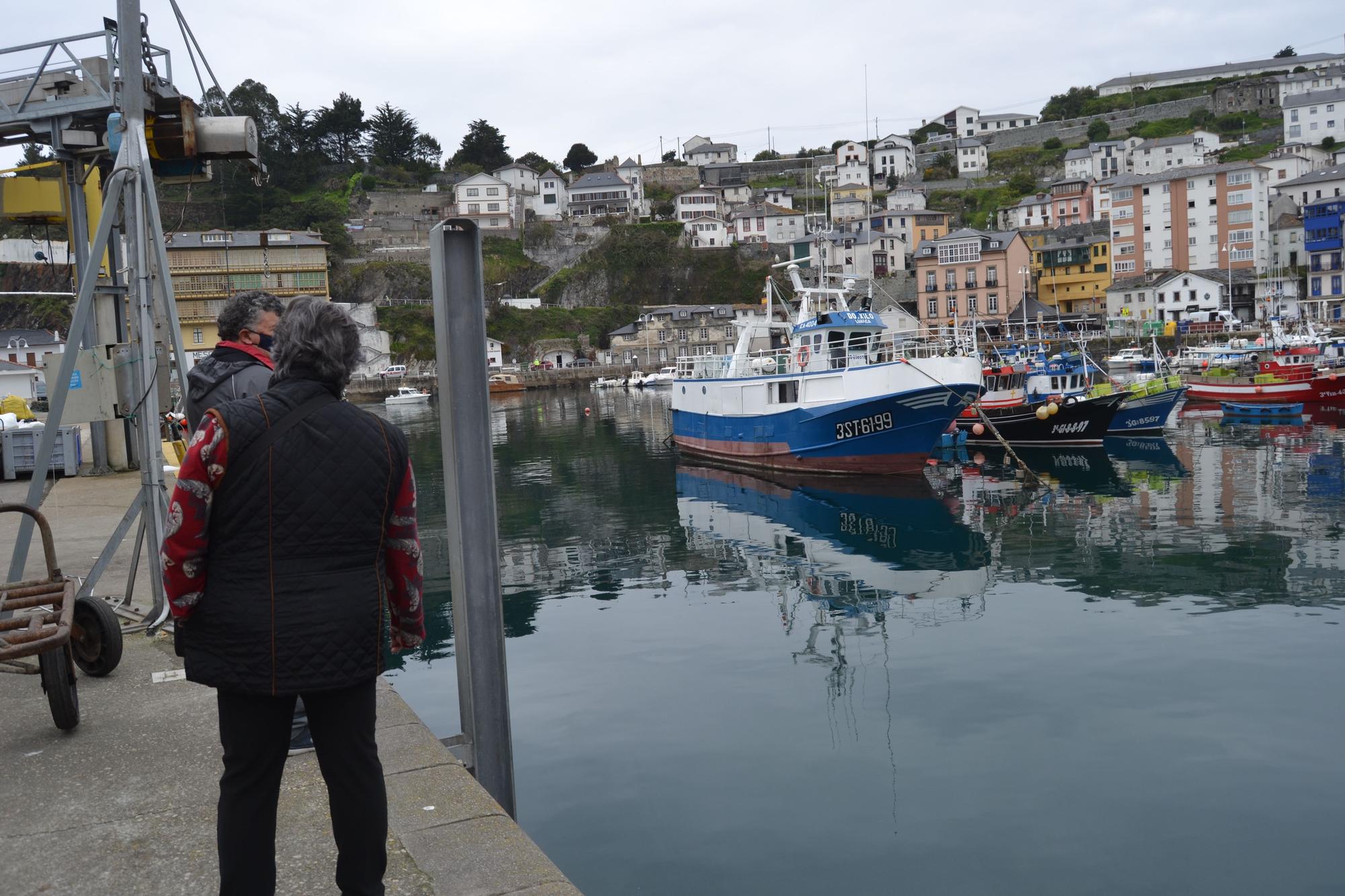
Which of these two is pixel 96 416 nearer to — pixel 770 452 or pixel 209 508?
pixel 209 508

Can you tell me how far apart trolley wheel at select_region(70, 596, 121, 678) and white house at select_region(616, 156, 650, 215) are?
109761 mm

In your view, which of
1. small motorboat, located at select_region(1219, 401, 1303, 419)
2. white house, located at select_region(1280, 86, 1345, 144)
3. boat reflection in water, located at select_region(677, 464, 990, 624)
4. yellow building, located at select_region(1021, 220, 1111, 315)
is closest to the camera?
boat reflection in water, located at select_region(677, 464, 990, 624)

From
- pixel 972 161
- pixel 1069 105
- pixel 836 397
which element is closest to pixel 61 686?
pixel 836 397

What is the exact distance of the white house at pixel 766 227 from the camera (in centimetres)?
10556

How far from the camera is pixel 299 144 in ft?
355

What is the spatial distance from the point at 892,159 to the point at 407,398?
7711 centimetres

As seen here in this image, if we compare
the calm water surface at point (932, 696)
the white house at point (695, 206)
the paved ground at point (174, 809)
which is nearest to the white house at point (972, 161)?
the white house at point (695, 206)

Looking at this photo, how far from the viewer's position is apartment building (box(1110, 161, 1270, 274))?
271ft

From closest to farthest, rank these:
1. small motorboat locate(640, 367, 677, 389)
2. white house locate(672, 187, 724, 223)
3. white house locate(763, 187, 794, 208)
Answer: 1. small motorboat locate(640, 367, 677, 389)
2. white house locate(672, 187, 724, 223)
3. white house locate(763, 187, 794, 208)

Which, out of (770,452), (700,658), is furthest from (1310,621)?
(770,452)

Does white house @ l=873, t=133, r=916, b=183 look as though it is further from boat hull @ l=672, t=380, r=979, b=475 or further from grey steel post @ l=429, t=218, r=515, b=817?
grey steel post @ l=429, t=218, r=515, b=817

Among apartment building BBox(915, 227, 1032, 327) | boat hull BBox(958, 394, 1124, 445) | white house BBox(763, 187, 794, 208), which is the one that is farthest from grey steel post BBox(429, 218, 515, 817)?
white house BBox(763, 187, 794, 208)

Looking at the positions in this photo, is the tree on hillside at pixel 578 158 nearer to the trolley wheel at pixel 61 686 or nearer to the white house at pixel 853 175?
the white house at pixel 853 175

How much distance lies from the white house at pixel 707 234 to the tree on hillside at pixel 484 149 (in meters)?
27.6
